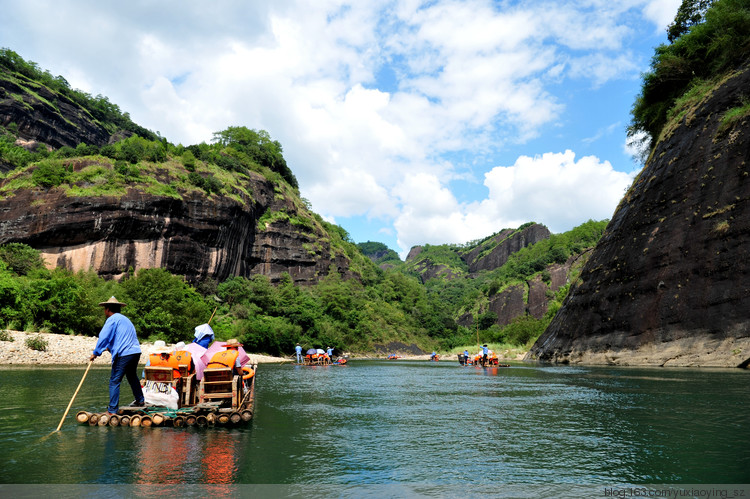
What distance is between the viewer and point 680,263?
25.2 meters

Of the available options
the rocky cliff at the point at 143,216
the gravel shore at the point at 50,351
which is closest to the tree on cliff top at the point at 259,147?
the rocky cliff at the point at 143,216

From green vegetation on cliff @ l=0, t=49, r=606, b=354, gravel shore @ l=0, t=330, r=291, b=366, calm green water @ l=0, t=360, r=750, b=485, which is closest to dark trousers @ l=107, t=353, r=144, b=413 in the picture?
calm green water @ l=0, t=360, r=750, b=485

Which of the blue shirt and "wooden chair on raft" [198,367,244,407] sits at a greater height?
the blue shirt

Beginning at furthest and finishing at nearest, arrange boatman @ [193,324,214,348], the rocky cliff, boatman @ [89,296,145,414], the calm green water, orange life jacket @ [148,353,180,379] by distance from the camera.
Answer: the rocky cliff < boatman @ [193,324,214,348] < orange life jacket @ [148,353,180,379] < boatman @ [89,296,145,414] < the calm green water

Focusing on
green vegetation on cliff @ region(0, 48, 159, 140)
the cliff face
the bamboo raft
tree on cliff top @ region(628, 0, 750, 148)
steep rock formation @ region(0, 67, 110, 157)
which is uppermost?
green vegetation on cliff @ region(0, 48, 159, 140)

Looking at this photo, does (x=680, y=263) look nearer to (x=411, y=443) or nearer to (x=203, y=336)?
(x=411, y=443)

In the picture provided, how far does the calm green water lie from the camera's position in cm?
621

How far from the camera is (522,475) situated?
6.27 meters

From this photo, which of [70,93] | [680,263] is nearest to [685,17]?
[680,263]

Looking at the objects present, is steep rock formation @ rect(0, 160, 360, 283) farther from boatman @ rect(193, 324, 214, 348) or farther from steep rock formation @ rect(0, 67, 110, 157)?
boatman @ rect(193, 324, 214, 348)

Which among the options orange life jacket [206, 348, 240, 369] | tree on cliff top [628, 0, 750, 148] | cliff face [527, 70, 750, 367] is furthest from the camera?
tree on cliff top [628, 0, 750, 148]

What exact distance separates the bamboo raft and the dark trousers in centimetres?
24

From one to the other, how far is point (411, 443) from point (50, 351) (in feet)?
100

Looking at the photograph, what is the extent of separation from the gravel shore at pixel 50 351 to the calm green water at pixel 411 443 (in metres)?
16.0
